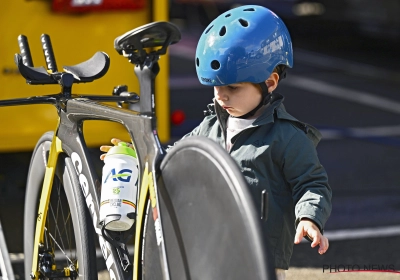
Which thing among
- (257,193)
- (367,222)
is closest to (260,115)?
(257,193)

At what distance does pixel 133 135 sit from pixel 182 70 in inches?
468

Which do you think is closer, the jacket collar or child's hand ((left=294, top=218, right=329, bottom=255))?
child's hand ((left=294, top=218, right=329, bottom=255))

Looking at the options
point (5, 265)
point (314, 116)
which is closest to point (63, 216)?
point (5, 265)

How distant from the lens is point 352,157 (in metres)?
8.41

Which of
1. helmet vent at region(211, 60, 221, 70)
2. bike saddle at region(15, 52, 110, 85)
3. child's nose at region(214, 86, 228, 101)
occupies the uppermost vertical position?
helmet vent at region(211, 60, 221, 70)

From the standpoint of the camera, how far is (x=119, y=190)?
295 centimetres

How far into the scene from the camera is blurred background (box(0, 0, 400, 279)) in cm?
587

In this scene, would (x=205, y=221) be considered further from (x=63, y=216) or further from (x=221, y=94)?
(x=63, y=216)

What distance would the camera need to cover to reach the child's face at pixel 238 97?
3.07 meters

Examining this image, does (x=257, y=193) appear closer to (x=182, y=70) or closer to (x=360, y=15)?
(x=182, y=70)

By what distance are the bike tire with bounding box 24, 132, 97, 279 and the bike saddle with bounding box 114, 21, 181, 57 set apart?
25.3 inches

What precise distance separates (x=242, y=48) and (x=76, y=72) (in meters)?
0.82

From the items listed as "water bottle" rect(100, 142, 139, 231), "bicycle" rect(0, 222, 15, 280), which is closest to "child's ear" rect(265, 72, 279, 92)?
"water bottle" rect(100, 142, 139, 231)

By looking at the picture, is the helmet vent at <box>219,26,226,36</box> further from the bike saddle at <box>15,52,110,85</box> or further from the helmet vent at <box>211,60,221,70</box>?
the bike saddle at <box>15,52,110,85</box>
